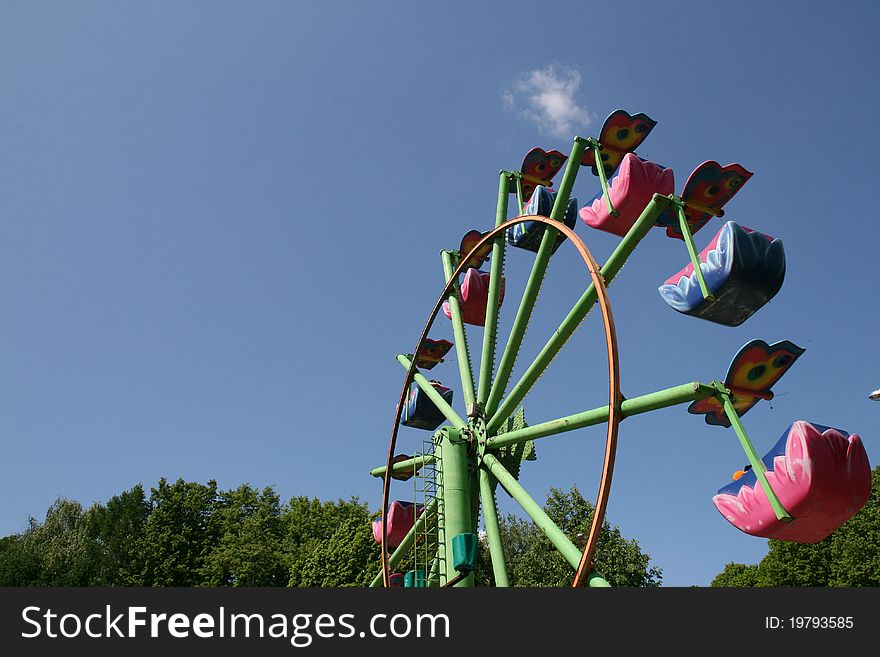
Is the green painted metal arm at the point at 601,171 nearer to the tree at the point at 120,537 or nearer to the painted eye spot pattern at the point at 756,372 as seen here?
the painted eye spot pattern at the point at 756,372

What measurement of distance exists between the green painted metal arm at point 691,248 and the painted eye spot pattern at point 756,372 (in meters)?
0.95

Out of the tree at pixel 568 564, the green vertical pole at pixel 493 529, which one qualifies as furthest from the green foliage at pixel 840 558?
the green vertical pole at pixel 493 529

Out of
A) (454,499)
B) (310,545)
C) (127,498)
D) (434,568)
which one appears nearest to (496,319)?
(454,499)

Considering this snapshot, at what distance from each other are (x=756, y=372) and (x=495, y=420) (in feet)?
14.9

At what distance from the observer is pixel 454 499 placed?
10969 mm

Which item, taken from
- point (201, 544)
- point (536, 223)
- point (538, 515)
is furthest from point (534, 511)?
point (201, 544)

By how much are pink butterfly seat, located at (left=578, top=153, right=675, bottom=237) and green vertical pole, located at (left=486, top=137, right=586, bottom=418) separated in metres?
0.64

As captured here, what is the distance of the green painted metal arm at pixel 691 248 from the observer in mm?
8523

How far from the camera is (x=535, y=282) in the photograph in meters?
11.7

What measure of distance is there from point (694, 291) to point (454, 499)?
4.78 metres

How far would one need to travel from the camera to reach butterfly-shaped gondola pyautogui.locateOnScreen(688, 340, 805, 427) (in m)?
Answer: 8.12

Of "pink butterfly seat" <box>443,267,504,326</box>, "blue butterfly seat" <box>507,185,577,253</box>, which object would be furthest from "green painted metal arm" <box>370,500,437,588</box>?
"blue butterfly seat" <box>507,185,577,253</box>

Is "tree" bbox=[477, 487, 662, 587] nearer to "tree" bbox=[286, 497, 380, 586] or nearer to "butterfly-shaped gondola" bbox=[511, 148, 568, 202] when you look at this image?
"tree" bbox=[286, 497, 380, 586]

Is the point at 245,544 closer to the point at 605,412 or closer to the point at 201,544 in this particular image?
the point at 201,544
